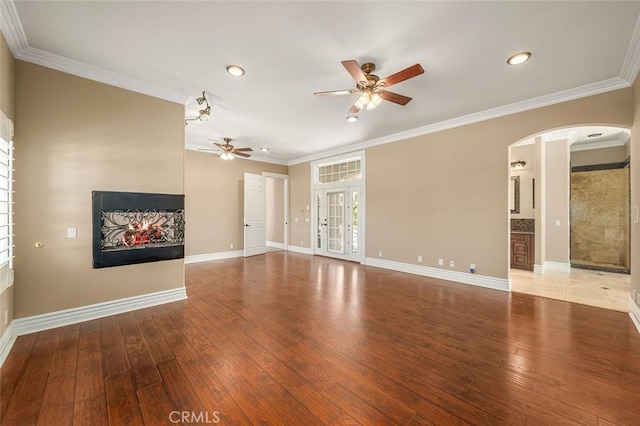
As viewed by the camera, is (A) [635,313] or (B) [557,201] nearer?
(A) [635,313]

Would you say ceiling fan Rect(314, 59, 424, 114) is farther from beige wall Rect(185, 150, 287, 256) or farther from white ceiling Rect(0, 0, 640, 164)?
beige wall Rect(185, 150, 287, 256)

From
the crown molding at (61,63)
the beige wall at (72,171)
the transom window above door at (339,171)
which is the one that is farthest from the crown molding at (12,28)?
the transom window above door at (339,171)

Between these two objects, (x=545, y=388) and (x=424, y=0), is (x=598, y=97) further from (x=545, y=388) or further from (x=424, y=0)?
(x=545, y=388)

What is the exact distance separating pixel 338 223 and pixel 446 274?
122 inches

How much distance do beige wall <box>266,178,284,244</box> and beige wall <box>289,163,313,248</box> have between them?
0.53m

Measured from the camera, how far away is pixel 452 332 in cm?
287

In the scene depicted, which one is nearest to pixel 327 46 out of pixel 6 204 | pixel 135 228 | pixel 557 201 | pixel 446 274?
pixel 135 228

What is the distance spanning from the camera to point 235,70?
312 centimetres

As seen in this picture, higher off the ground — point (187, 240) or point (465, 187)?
point (465, 187)

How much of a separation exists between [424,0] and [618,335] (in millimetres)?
3972

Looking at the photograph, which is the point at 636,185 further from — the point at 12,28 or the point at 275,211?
the point at 275,211

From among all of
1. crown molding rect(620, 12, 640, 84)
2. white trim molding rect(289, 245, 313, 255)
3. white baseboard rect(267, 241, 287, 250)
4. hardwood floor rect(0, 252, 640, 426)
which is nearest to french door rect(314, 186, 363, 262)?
white trim molding rect(289, 245, 313, 255)

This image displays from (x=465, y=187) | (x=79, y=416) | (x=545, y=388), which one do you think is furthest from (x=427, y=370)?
(x=465, y=187)

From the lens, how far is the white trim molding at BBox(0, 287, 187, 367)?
263 centimetres
